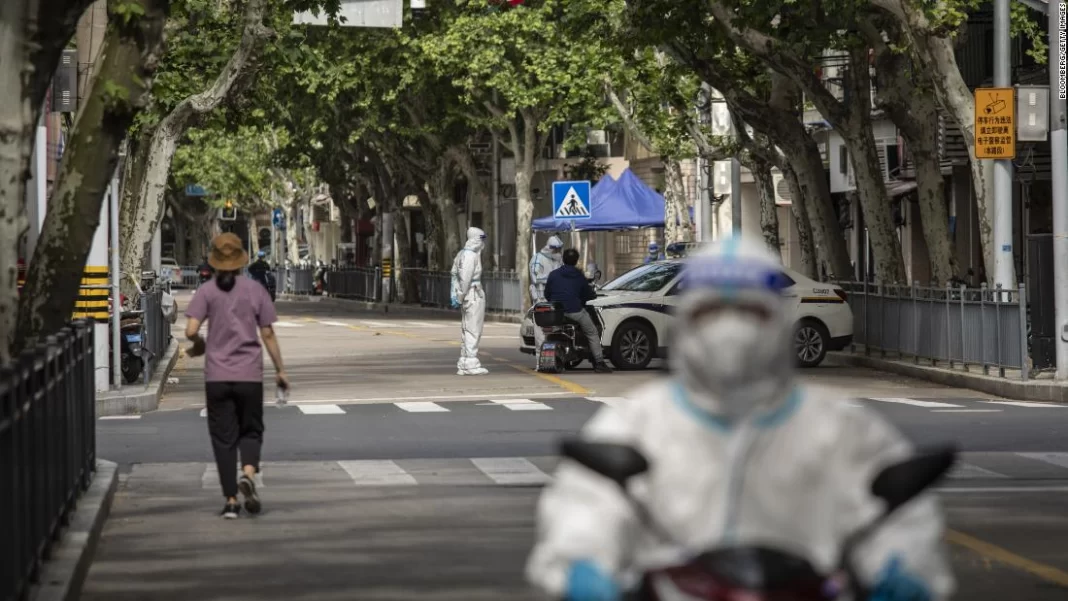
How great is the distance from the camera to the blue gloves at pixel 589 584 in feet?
11.8

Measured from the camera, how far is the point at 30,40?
37.3ft

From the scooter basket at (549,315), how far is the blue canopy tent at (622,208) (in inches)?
725

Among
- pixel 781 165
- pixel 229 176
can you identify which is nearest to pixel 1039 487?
pixel 781 165

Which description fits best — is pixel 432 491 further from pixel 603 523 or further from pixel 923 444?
pixel 603 523

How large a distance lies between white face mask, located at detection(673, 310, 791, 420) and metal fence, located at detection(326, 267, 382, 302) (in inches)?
2624

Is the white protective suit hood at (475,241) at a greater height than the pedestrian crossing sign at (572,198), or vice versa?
the pedestrian crossing sign at (572,198)

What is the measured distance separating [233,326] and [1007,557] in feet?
15.8

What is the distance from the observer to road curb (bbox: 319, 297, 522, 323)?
51.8 m

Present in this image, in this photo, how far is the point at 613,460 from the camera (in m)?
3.74

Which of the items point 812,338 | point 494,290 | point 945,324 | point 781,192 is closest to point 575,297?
point 812,338

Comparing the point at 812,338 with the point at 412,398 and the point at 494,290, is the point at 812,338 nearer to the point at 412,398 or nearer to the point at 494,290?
the point at 412,398

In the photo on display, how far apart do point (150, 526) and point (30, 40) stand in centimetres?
286
